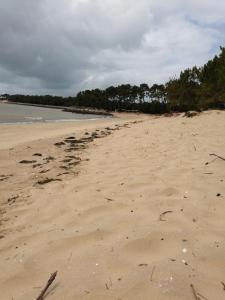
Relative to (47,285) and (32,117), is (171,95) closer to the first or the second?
(32,117)

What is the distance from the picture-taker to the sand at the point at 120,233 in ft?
7.74

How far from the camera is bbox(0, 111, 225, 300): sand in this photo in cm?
236

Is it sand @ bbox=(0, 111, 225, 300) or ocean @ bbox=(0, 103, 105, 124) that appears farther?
ocean @ bbox=(0, 103, 105, 124)

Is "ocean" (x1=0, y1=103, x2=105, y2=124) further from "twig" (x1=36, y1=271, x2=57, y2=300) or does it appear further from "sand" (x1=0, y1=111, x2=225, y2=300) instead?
"twig" (x1=36, y1=271, x2=57, y2=300)

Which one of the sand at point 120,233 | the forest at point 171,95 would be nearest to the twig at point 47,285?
the sand at point 120,233

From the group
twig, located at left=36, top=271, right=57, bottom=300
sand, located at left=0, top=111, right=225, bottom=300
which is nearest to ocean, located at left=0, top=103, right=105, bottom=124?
sand, located at left=0, top=111, right=225, bottom=300

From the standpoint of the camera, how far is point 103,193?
4.37 meters

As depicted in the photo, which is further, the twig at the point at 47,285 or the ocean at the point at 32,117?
the ocean at the point at 32,117

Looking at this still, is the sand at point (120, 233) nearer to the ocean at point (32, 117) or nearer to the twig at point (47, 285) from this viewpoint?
the twig at point (47, 285)

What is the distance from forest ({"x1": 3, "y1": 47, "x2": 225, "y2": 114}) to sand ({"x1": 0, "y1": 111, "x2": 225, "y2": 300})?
123 ft

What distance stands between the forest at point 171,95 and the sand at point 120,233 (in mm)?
37367

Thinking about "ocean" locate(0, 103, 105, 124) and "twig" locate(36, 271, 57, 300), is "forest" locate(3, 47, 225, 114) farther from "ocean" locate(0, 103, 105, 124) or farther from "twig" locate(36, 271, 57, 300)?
"twig" locate(36, 271, 57, 300)

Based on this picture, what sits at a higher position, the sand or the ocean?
the sand

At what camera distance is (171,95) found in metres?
62.0
